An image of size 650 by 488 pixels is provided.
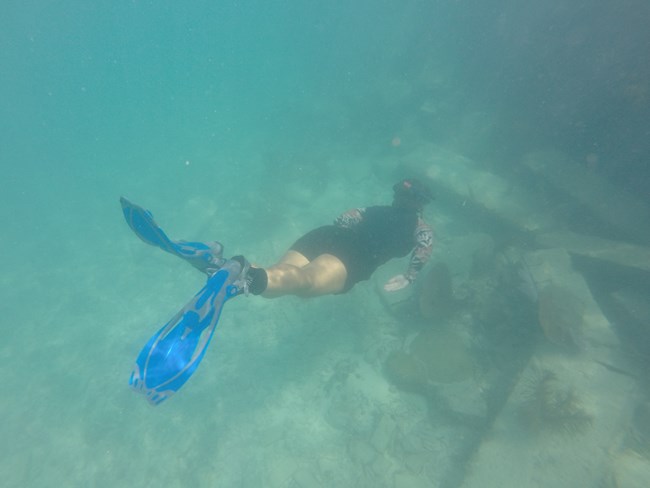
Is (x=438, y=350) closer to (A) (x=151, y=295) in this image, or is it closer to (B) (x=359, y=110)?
(A) (x=151, y=295)

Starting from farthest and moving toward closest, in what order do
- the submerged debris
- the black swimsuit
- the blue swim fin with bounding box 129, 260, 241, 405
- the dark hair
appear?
the submerged debris → the dark hair → the black swimsuit → the blue swim fin with bounding box 129, 260, 241, 405

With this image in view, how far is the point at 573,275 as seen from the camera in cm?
922

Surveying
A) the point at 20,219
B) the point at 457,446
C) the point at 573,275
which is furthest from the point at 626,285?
the point at 20,219

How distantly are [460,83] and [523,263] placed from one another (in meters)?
→ 15.3

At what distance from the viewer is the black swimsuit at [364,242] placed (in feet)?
16.7

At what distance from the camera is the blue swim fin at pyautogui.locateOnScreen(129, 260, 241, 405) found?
324 centimetres

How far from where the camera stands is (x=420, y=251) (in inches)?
231

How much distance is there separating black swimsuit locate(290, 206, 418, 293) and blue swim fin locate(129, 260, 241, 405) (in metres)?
1.84

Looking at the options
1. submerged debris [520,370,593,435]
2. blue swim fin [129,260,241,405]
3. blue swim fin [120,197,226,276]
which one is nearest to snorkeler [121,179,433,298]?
blue swim fin [120,197,226,276]

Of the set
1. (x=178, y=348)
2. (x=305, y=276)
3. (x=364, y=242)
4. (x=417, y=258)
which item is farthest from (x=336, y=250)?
(x=178, y=348)

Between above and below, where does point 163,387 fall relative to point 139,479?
above

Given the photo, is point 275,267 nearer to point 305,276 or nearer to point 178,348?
point 305,276

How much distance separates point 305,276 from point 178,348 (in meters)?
1.81

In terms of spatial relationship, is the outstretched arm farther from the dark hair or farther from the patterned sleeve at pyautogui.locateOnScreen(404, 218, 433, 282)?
the dark hair
